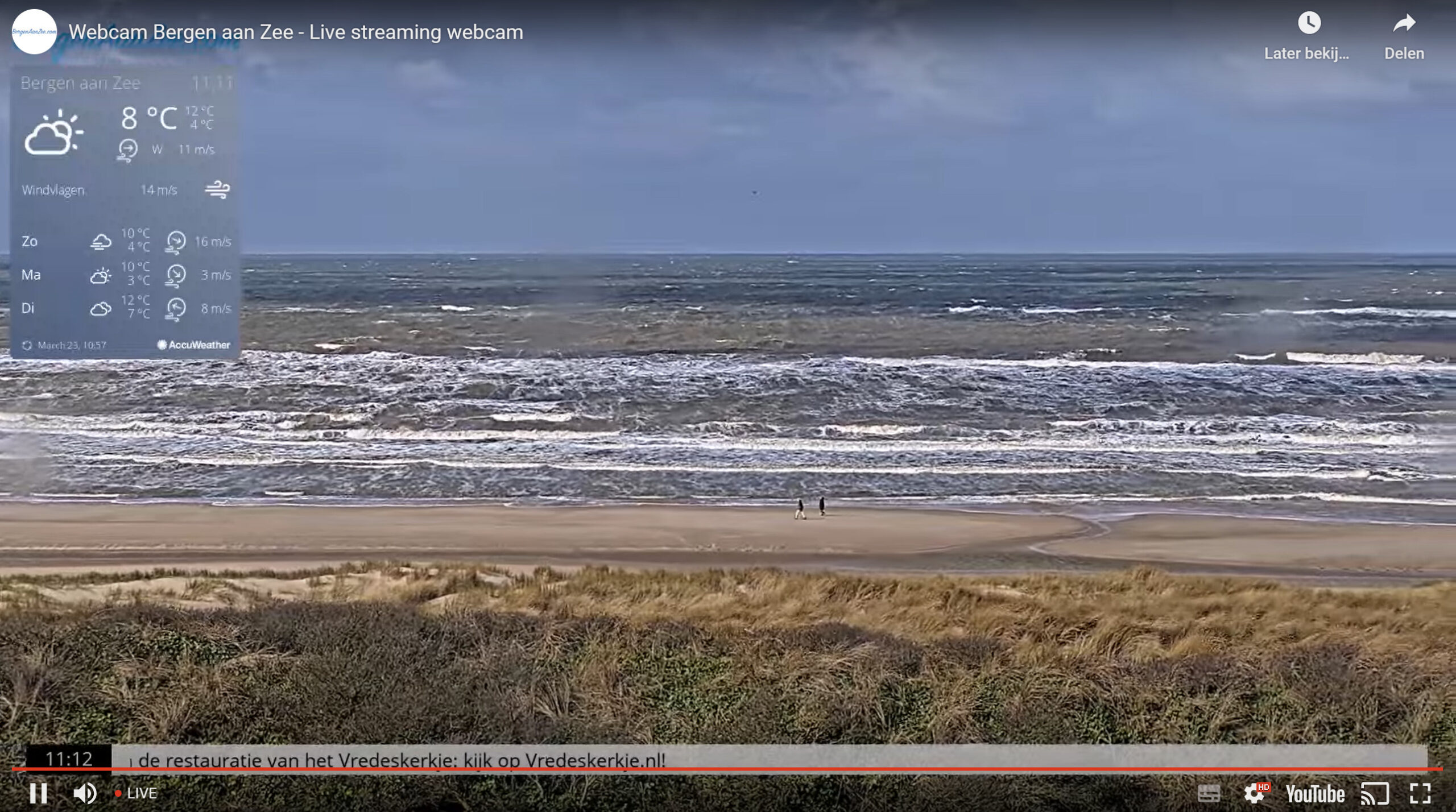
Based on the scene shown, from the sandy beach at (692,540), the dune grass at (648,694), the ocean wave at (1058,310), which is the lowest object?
the sandy beach at (692,540)

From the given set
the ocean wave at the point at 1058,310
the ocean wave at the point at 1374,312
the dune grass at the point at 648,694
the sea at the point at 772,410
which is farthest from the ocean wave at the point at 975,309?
the dune grass at the point at 648,694

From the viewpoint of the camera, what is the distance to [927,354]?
33.3 meters

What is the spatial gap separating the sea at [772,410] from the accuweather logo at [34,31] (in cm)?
567

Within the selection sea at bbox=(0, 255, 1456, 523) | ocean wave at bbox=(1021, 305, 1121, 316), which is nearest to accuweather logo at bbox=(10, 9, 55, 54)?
sea at bbox=(0, 255, 1456, 523)

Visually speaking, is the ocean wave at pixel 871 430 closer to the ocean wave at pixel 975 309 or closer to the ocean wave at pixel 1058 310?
the ocean wave at pixel 1058 310

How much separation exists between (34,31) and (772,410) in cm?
2015

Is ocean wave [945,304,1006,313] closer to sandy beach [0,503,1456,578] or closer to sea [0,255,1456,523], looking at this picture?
sea [0,255,1456,523]

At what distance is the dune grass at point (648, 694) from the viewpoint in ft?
11.5

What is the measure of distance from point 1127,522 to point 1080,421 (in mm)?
7823

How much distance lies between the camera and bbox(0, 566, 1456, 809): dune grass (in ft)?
11.5

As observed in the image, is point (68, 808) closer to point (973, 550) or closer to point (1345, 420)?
point (973, 550)

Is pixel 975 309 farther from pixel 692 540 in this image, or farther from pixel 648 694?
pixel 648 694

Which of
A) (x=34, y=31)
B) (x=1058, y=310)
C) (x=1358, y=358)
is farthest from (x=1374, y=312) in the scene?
(x=34, y=31)

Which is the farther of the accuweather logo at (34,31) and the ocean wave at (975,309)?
the ocean wave at (975,309)
